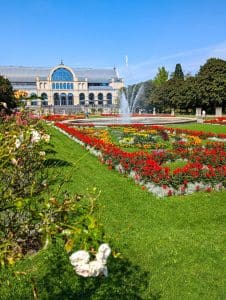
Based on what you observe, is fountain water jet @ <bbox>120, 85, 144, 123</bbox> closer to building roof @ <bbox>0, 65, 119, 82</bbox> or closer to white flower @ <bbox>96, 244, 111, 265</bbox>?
building roof @ <bbox>0, 65, 119, 82</bbox>

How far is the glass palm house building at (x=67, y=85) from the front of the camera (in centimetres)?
8700

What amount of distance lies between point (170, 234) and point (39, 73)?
305ft

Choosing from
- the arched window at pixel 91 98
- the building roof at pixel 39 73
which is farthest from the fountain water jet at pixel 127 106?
the building roof at pixel 39 73

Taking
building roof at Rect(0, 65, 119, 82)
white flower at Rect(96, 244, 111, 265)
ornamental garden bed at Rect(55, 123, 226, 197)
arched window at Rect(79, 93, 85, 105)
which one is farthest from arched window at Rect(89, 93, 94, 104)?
white flower at Rect(96, 244, 111, 265)

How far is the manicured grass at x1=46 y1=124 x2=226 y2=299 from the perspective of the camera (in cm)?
436

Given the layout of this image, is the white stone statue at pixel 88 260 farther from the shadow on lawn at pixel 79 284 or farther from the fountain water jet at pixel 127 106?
the fountain water jet at pixel 127 106

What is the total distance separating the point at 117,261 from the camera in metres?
4.75

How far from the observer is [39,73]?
9456cm

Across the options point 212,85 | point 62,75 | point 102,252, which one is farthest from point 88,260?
point 62,75

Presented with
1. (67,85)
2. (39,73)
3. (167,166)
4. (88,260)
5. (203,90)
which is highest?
(39,73)

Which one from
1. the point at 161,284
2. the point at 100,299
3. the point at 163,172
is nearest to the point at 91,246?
the point at 100,299

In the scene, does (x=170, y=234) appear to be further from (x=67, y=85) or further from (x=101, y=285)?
(x=67, y=85)

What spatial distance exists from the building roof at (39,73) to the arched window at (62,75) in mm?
2833

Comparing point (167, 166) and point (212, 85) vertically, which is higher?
point (212, 85)
